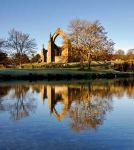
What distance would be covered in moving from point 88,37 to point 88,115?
55898 mm

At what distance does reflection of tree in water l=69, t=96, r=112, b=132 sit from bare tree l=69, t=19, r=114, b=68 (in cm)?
5067

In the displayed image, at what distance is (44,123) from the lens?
13.6 meters

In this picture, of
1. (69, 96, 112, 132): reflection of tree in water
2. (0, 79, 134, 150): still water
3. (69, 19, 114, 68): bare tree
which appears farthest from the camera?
(69, 19, 114, 68): bare tree

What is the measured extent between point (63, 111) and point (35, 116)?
6.67 feet

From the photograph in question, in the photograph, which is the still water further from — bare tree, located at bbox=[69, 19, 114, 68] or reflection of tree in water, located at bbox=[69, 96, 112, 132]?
bare tree, located at bbox=[69, 19, 114, 68]

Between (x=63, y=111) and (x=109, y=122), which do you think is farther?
(x=63, y=111)

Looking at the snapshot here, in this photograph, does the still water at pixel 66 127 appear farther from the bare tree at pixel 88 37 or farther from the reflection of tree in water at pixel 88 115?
the bare tree at pixel 88 37

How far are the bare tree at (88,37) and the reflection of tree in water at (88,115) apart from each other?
5067 centimetres

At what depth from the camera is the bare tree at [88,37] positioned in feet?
230

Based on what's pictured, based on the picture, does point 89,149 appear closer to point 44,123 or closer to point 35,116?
point 44,123

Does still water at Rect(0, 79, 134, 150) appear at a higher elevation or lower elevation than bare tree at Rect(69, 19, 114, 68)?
lower

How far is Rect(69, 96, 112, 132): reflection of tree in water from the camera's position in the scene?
12972 mm

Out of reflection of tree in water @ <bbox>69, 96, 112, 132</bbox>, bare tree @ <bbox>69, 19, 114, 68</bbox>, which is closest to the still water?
reflection of tree in water @ <bbox>69, 96, 112, 132</bbox>

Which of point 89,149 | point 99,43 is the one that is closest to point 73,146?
point 89,149
